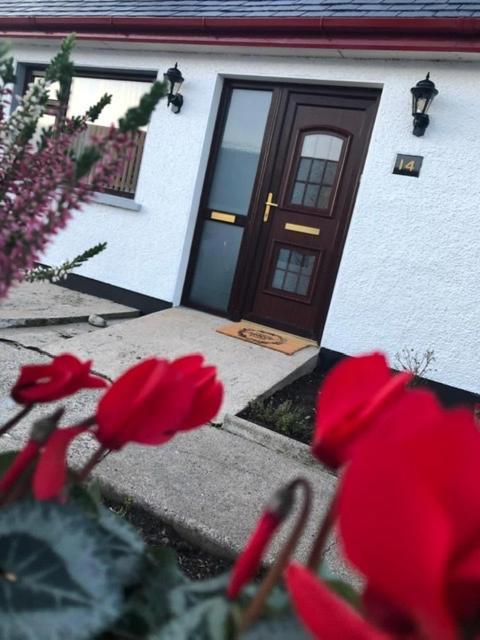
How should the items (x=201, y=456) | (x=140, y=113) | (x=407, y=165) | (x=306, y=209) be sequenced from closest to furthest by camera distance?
1. (x=140, y=113)
2. (x=201, y=456)
3. (x=407, y=165)
4. (x=306, y=209)

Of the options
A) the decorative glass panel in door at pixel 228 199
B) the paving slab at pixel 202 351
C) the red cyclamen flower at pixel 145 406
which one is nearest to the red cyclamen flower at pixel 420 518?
the red cyclamen flower at pixel 145 406

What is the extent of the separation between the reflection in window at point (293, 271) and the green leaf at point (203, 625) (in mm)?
5448

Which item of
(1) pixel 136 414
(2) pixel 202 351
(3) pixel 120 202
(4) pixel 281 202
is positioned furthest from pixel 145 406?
(3) pixel 120 202

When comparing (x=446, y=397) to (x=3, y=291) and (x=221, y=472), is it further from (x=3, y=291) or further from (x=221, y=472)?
(x=3, y=291)

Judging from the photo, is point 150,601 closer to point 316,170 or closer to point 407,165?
point 407,165

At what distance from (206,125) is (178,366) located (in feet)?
19.1

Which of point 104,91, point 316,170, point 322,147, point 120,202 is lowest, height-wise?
point 120,202

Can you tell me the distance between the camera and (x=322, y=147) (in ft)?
18.6

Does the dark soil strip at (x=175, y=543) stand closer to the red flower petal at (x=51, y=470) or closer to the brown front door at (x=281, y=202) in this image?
the red flower petal at (x=51, y=470)

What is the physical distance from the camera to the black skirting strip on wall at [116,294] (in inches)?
250

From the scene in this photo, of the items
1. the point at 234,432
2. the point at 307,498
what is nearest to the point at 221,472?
the point at 234,432

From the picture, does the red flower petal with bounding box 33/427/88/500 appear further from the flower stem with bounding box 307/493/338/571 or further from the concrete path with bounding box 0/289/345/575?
the concrete path with bounding box 0/289/345/575

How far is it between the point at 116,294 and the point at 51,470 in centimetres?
629

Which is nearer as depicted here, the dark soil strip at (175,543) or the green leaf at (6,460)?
the green leaf at (6,460)
